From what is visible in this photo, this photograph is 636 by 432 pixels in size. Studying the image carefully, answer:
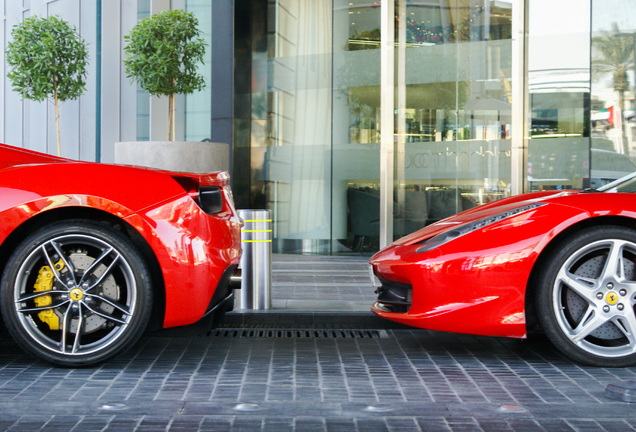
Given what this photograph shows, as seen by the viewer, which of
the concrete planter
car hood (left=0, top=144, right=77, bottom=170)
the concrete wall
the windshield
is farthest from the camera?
the concrete wall

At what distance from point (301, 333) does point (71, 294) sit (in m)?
1.82

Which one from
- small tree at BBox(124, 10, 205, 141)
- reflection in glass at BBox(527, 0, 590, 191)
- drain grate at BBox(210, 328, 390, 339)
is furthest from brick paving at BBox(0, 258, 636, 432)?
reflection in glass at BBox(527, 0, 590, 191)

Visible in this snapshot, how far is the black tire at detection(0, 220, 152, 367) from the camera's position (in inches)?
155

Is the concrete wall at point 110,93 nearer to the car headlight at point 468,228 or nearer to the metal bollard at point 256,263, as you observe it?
the metal bollard at point 256,263

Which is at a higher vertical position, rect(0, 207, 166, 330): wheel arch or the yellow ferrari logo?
rect(0, 207, 166, 330): wheel arch

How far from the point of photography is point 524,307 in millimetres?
4078

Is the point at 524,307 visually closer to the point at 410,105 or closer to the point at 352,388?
the point at 352,388

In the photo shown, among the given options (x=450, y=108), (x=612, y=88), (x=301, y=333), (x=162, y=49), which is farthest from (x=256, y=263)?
(x=612, y=88)

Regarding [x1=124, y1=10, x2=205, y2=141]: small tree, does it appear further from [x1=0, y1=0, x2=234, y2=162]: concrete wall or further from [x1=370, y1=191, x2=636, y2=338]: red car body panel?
[x1=370, y1=191, x2=636, y2=338]: red car body panel

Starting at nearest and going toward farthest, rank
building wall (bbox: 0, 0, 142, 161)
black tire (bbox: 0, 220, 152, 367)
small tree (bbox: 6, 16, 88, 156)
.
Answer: black tire (bbox: 0, 220, 152, 367), small tree (bbox: 6, 16, 88, 156), building wall (bbox: 0, 0, 142, 161)

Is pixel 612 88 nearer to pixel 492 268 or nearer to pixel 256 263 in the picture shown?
pixel 256 263

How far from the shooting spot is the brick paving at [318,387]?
10.1ft

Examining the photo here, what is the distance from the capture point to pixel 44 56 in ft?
33.7

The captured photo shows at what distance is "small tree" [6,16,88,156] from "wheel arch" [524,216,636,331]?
26.8 feet
